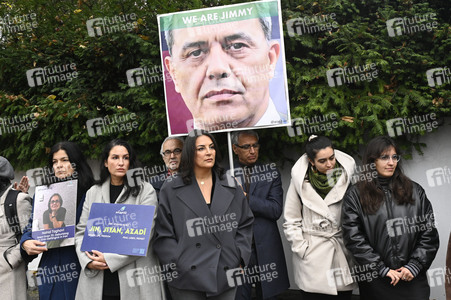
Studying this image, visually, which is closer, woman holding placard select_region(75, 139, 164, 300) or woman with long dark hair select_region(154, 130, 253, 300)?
woman with long dark hair select_region(154, 130, 253, 300)

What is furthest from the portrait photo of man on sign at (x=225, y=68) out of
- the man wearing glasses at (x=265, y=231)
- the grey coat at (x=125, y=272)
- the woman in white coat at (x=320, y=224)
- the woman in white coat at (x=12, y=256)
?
the woman in white coat at (x=12, y=256)

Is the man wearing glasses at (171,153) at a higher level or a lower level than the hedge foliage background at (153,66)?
lower

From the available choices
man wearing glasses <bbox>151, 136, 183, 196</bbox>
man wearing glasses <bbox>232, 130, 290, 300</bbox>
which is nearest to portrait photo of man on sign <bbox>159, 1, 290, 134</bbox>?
man wearing glasses <bbox>151, 136, 183, 196</bbox>

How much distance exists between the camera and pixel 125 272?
3305 millimetres

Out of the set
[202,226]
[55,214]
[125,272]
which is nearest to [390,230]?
[202,226]

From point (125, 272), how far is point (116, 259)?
15cm

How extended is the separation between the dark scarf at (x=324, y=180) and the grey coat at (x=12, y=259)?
2.68m

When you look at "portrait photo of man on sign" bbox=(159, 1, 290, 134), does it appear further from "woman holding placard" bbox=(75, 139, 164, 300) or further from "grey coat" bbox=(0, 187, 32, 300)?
"grey coat" bbox=(0, 187, 32, 300)

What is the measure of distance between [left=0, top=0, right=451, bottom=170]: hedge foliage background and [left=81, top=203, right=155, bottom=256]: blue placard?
6.90ft

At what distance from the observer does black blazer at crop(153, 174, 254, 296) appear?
3.06m

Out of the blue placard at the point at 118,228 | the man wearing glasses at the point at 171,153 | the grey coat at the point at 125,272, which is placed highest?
the man wearing glasses at the point at 171,153

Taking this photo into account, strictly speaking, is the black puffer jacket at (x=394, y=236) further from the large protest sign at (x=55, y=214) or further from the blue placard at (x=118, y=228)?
the large protest sign at (x=55, y=214)

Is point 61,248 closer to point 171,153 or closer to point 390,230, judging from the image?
point 171,153

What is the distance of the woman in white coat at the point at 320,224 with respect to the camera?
366 cm
